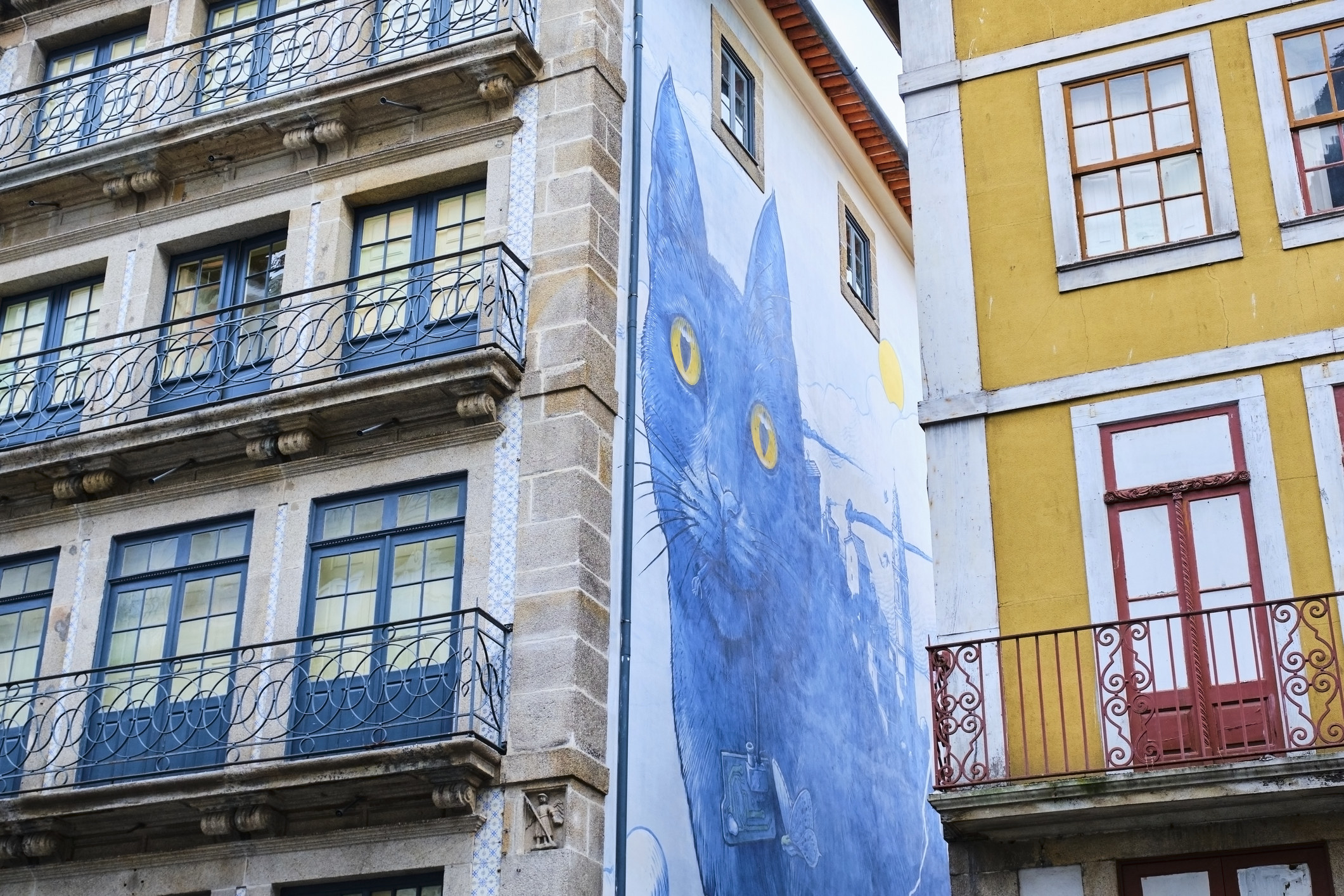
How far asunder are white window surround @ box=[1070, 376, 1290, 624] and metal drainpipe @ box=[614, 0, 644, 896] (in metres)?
4.25

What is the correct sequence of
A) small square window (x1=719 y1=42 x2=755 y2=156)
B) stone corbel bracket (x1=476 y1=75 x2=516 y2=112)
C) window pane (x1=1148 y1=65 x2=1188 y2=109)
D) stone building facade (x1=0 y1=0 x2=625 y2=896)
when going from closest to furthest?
window pane (x1=1148 y1=65 x2=1188 y2=109) → stone building facade (x1=0 y1=0 x2=625 y2=896) → stone corbel bracket (x1=476 y1=75 x2=516 y2=112) → small square window (x1=719 y1=42 x2=755 y2=156)

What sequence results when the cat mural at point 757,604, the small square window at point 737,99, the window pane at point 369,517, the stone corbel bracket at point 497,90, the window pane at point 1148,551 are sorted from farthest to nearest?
the small square window at point 737,99 < the cat mural at point 757,604 < the stone corbel bracket at point 497,90 < the window pane at point 369,517 < the window pane at point 1148,551

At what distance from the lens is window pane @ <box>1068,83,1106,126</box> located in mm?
15031

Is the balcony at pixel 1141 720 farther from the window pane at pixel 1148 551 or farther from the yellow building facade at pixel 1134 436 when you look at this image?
the window pane at pixel 1148 551

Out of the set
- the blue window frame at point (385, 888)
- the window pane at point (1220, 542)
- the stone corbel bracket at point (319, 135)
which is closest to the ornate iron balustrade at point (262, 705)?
the blue window frame at point (385, 888)

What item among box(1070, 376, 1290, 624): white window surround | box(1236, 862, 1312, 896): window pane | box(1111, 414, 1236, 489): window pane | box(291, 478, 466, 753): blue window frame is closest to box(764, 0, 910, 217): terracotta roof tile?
box(291, 478, 466, 753): blue window frame

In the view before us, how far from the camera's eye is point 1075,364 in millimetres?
14234

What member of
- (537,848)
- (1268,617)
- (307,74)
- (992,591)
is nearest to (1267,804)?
(1268,617)

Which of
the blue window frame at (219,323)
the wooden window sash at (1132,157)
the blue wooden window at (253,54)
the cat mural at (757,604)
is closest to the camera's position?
the wooden window sash at (1132,157)

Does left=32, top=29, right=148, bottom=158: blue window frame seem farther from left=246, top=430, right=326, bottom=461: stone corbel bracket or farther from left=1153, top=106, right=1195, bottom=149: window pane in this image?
left=1153, top=106, right=1195, bottom=149: window pane

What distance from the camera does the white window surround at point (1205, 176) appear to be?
Answer: 14.2 m

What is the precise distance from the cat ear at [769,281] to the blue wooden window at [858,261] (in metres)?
2.63

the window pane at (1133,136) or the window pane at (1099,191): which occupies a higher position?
the window pane at (1133,136)

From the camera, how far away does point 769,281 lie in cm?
2139
